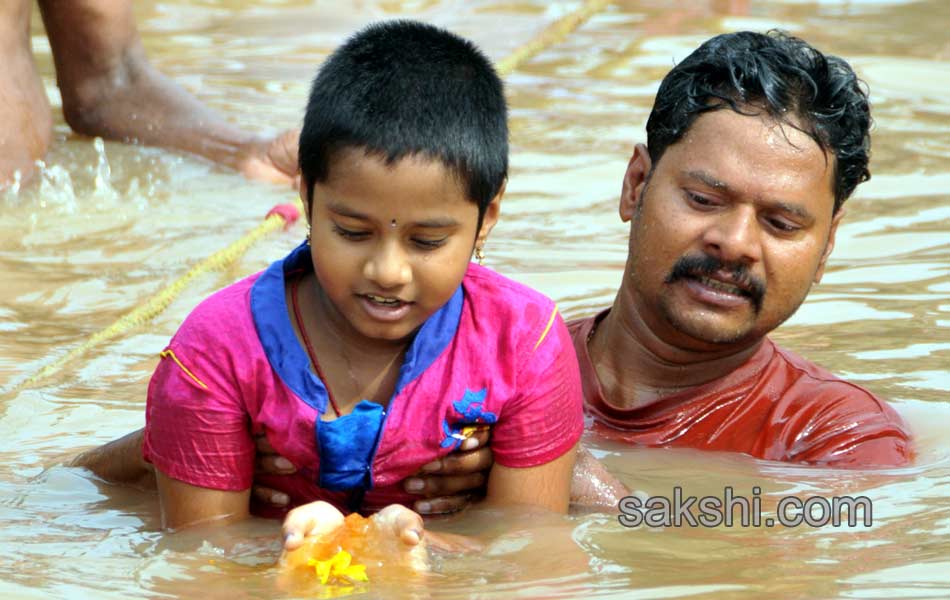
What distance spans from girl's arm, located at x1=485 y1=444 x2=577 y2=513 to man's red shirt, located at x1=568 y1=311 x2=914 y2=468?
2.31ft

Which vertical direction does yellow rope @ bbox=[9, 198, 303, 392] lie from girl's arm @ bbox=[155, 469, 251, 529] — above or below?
above

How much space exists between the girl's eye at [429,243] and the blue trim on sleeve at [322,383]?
284 millimetres

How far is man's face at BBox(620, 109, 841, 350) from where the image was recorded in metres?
3.55

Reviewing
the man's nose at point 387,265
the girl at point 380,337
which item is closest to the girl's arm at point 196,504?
the girl at point 380,337

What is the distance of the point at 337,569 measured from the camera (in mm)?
2709

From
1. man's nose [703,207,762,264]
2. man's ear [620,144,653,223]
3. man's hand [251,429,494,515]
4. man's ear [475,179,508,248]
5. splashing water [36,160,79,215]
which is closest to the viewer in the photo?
man's ear [475,179,508,248]

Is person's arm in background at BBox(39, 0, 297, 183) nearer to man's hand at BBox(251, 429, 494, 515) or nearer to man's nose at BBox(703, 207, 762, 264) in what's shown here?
man's nose at BBox(703, 207, 762, 264)

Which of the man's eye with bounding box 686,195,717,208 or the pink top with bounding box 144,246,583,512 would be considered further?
the man's eye with bounding box 686,195,717,208

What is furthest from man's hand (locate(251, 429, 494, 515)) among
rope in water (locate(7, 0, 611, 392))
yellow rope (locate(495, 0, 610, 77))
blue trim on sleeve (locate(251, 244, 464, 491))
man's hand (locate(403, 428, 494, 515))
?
yellow rope (locate(495, 0, 610, 77))

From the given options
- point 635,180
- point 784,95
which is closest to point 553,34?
point 635,180

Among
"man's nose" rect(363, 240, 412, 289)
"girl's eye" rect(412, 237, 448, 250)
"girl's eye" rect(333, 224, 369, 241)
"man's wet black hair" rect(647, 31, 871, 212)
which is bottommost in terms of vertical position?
"man's nose" rect(363, 240, 412, 289)

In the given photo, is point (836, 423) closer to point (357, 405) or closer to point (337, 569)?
point (357, 405)

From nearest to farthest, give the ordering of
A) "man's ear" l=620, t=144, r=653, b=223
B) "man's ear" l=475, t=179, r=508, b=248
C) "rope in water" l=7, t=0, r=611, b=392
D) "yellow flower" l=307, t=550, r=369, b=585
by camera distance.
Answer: "yellow flower" l=307, t=550, r=369, b=585
"man's ear" l=475, t=179, r=508, b=248
"man's ear" l=620, t=144, r=653, b=223
"rope in water" l=7, t=0, r=611, b=392

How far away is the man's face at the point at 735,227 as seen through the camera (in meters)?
3.55
